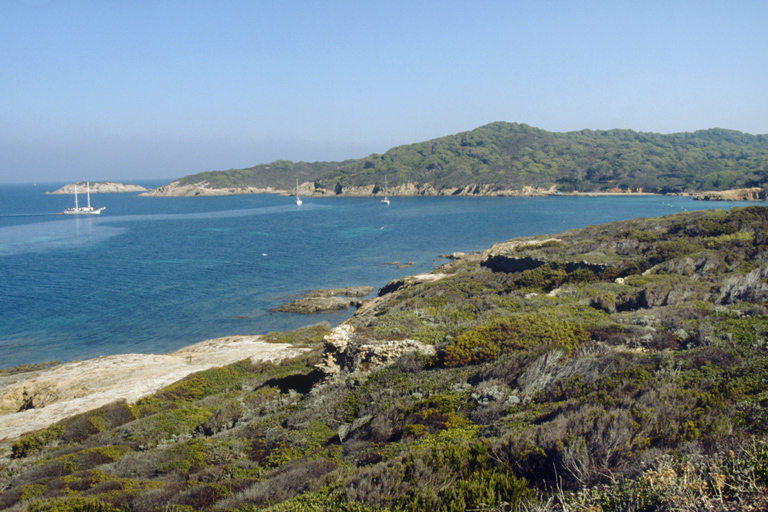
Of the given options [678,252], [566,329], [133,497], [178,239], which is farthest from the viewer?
[178,239]

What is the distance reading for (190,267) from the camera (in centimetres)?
4644

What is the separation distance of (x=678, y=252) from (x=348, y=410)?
757 inches

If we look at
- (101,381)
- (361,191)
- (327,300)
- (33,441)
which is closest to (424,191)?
(361,191)

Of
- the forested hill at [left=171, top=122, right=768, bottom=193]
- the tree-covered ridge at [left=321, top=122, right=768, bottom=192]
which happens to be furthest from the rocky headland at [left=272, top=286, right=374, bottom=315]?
the tree-covered ridge at [left=321, top=122, right=768, bottom=192]

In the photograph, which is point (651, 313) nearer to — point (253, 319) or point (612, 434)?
point (612, 434)

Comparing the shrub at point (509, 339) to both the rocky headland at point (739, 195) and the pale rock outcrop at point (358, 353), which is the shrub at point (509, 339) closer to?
the pale rock outcrop at point (358, 353)

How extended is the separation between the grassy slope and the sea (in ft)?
51.6

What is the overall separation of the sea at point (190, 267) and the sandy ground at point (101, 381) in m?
6.31

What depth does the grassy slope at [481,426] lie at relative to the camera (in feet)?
15.2

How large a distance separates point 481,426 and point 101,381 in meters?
16.0

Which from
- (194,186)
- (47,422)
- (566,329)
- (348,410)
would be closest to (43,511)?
(348,410)

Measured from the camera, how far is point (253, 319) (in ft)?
99.5

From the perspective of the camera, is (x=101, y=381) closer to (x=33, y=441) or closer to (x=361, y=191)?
(x=33, y=441)

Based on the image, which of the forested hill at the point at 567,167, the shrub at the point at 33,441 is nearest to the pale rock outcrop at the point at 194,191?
the forested hill at the point at 567,167
